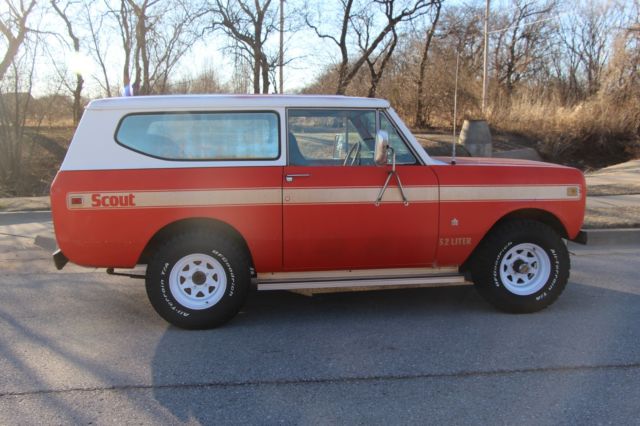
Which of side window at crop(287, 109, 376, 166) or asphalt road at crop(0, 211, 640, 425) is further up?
side window at crop(287, 109, 376, 166)

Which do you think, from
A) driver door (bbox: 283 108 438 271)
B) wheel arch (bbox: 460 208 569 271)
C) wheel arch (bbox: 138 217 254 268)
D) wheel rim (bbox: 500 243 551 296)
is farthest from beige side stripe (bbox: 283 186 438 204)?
wheel rim (bbox: 500 243 551 296)

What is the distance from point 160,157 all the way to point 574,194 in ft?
12.3

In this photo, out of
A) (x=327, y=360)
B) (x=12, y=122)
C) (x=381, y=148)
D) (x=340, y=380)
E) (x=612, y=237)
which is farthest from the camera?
(x=12, y=122)

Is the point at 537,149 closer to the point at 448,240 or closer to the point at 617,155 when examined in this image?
the point at 617,155

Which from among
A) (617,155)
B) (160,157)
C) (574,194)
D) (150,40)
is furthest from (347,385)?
(150,40)

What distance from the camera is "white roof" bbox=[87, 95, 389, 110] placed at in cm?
459

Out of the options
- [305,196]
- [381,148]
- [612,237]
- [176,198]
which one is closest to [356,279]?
[305,196]

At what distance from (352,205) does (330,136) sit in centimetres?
78

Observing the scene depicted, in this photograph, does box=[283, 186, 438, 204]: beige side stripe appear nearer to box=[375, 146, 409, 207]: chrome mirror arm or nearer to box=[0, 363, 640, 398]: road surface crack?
box=[375, 146, 409, 207]: chrome mirror arm

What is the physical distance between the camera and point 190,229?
4621mm

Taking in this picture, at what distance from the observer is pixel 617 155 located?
22000 millimetres

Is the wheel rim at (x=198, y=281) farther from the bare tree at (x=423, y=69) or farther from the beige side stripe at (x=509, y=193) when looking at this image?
the bare tree at (x=423, y=69)

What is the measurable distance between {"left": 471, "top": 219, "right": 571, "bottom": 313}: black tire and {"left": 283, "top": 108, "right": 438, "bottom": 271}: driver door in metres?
0.53

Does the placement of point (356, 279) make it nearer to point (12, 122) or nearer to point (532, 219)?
point (532, 219)
